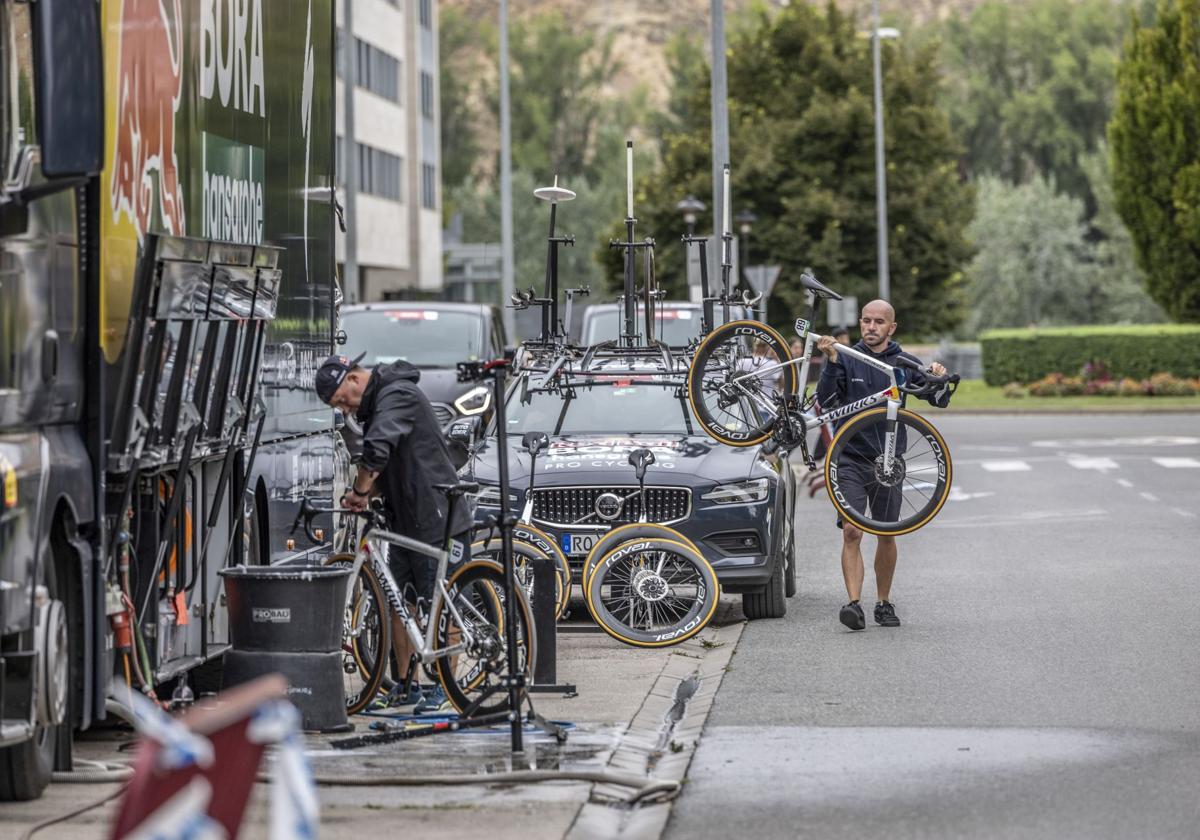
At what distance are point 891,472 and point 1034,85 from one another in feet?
326

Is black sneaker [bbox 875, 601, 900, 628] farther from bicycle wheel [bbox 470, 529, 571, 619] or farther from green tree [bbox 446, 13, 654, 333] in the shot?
green tree [bbox 446, 13, 654, 333]

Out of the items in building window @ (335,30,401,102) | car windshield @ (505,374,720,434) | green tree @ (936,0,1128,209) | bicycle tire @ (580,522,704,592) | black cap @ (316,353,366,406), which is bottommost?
bicycle tire @ (580,522,704,592)

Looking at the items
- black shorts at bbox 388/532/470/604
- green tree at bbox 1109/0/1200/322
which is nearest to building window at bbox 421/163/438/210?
green tree at bbox 1109/0/1200/322

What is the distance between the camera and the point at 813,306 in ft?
44.5

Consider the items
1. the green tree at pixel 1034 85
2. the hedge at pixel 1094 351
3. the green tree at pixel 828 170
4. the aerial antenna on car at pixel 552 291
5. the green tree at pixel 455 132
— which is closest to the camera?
the aerial antenna on car at pixel 552 291

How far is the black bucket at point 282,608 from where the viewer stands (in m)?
9.51

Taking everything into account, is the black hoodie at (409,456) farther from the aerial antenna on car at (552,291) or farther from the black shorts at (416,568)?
the aerial antenna on car at (552,291)

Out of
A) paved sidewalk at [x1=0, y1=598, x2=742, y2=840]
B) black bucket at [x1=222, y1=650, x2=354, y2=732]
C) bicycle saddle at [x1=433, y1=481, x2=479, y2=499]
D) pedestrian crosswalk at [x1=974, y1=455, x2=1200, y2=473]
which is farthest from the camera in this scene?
pedestrian crosswalk at [x1=974, y1=455, x2=1200, y2=473]

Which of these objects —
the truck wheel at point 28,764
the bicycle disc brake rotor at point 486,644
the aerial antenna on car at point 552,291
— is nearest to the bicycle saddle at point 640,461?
the aerial antenna on car at point 552,291

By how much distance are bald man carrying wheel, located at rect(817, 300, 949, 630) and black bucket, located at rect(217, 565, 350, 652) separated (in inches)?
176

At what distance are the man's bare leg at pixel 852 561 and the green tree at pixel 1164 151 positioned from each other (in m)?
41.8

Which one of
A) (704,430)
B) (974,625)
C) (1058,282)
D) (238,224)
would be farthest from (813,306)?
(1058,282)

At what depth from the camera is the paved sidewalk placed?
24.8 feet

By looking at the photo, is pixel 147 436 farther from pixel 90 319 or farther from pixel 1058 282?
pixel 1058 282
